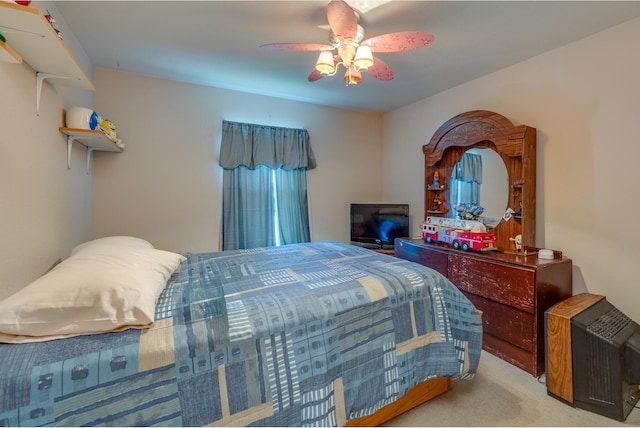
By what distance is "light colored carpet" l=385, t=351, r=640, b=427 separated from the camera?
4.96 ft

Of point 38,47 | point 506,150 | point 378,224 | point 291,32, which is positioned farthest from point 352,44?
point 378,224

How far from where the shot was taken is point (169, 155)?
2.91 m

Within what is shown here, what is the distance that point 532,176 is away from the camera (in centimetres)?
235

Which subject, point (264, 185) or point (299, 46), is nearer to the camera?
point (299, 46)

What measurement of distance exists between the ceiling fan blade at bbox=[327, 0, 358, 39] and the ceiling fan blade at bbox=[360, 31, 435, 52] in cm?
14

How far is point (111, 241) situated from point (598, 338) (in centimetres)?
288

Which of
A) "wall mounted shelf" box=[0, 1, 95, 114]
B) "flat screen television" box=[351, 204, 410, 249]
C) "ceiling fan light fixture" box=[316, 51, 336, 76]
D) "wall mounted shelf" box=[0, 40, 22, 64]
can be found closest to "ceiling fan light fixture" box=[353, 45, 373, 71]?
"ceiling fan light fixture" box=[316, 51, 336, 76]

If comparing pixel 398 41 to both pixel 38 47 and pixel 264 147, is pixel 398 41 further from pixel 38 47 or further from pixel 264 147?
pixel 264 147

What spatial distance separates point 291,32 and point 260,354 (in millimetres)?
2113

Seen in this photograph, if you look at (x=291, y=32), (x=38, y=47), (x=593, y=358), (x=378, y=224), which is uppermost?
(x=291, y=32)

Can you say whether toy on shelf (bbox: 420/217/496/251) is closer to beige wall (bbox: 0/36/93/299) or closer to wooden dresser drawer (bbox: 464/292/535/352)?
wooden dresser drawer (bbox: 464/292/535/352)

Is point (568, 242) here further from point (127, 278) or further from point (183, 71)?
point (183, 71)

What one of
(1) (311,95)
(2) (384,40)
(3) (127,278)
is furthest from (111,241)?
(1) (311,95)

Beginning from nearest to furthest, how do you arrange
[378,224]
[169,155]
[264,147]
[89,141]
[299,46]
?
[299,46] < [89,141] < [169,155] < [264,147] < [378,224]
